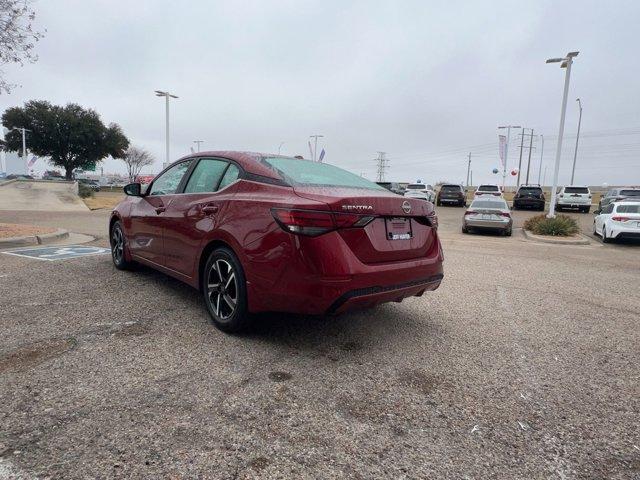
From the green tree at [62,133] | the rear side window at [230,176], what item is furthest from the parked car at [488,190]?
the green tree at [62,133]

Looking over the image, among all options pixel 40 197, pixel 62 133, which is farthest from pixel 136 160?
pixel 40 197

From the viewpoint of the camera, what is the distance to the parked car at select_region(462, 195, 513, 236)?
15180mm

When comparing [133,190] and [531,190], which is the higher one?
[531,190]

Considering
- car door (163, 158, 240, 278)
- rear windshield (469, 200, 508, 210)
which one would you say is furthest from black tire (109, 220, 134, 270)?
rear windshield (469, 200, 508, 210)

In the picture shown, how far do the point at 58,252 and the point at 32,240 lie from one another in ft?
4.28

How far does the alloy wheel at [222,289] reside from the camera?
3.75m

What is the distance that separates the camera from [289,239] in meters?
3.20

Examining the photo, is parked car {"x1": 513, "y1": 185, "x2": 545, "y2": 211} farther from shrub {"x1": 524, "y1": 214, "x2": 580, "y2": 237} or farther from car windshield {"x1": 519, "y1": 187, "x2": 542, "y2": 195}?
shrub {"x1": 524, "y1": 214, "x2": 580, "y2": 237}

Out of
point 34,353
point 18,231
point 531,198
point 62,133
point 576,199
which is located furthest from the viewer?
point 62,133

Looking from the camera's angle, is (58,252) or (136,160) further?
(136,160)

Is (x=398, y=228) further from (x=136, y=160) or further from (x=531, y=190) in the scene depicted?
(x=136, y=160)

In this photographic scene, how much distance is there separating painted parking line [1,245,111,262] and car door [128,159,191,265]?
91.3 inches

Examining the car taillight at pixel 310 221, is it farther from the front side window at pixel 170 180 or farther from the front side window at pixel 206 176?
the front side window at pixel 170 180

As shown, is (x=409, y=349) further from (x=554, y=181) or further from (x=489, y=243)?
(x=554, y=181)
